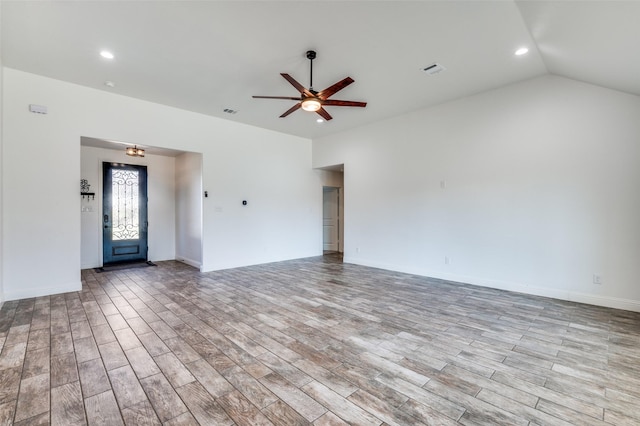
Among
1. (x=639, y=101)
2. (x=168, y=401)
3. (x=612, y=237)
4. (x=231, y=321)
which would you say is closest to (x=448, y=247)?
(x=612, y=237)

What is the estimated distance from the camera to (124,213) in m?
6.83

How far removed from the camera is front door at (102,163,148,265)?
21.6 ft

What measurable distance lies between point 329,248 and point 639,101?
7.32 metres

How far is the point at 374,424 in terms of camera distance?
5.77 feet

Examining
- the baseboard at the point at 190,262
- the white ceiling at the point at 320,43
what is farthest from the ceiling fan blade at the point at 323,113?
the baseboard at the point at 190,262

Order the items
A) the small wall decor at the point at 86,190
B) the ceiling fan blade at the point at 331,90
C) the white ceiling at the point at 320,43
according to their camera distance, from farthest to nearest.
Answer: the small wall decor at the point at 86,190 < the ceiling fan blade at the point at 331,90 < the white ceiling at the point at 320,43

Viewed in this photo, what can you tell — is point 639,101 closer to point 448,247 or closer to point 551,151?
point 551,151

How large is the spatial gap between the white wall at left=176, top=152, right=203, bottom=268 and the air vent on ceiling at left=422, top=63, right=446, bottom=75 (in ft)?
15.6

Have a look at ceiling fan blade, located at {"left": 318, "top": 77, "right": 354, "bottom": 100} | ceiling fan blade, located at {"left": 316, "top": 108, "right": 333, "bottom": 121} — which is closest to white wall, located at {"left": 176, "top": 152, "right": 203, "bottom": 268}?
ceiling fan blade, located at {"left": 316, "top": 108, "right": 333, "bottom": 121}

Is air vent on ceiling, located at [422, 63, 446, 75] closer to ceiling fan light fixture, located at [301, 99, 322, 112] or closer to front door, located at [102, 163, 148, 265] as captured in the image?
ceiling fan light fixture, located at [301, 99, 322, 112]

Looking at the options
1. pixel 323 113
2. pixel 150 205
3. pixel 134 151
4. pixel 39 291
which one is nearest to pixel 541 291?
pixel 323 113

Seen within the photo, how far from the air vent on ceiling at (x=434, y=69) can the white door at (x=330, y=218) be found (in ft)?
17.3

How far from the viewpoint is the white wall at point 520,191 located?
383cm

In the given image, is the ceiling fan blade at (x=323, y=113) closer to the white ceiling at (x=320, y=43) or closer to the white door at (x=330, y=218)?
the white ceiling at (x=320, y=43)
